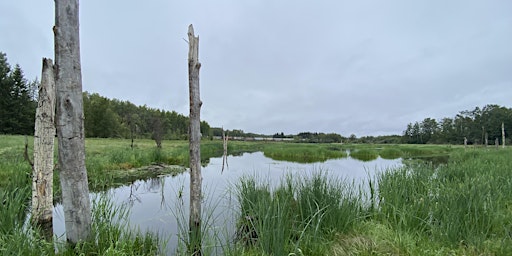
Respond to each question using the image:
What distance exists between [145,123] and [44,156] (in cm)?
5694

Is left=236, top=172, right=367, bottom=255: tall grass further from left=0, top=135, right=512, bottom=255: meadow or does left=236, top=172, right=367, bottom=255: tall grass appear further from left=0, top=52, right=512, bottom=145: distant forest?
left=0, top=52, right=512, bottom=145: distant forest

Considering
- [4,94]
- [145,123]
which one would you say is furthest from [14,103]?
[145,123]

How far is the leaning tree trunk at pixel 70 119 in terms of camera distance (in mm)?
2857

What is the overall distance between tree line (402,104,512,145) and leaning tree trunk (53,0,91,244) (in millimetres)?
66955

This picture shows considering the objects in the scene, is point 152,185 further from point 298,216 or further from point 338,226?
point 338,226

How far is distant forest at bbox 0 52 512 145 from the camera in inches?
1404

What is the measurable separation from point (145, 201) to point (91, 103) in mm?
55057

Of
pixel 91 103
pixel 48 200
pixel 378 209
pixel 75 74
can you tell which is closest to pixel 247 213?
pixel 378 209

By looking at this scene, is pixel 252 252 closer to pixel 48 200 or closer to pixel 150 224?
pixel 150 224

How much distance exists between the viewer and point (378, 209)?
4938mm

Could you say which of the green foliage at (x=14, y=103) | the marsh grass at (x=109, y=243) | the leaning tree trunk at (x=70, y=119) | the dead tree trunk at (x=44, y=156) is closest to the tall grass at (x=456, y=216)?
the marsh grass at (x=109, y=243)

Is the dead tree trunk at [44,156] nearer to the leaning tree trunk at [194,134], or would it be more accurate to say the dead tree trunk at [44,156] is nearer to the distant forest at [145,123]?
the leaning tree trunk at [194,134]

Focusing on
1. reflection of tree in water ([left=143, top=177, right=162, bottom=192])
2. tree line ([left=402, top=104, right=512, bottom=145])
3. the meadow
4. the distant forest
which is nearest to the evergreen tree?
the distant forest

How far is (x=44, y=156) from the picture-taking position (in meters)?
4.00
